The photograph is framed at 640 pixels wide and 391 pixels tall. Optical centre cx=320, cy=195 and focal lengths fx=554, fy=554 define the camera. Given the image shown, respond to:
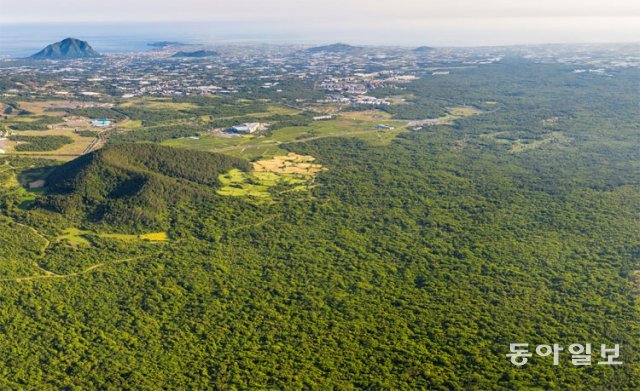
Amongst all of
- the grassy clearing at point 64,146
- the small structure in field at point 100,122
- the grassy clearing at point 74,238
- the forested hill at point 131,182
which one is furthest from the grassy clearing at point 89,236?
the small structure in field at point 100,122

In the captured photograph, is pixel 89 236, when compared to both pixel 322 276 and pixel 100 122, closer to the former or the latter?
pixel 322 276

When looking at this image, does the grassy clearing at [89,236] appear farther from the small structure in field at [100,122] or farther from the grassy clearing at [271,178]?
the small structure in field at [100,122]

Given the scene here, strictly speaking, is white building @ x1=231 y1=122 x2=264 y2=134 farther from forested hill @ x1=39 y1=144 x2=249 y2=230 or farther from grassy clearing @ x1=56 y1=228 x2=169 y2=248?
grassy clearing @ x1=56 y1=228 x2=169 y2=248

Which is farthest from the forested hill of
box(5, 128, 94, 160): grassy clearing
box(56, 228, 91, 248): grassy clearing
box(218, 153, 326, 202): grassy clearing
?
box(5, 128, 94, 160): grassy clearing

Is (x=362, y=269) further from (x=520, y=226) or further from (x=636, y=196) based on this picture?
(x=636, y=196)

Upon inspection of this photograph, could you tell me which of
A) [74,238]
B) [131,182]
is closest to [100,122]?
[131,182]

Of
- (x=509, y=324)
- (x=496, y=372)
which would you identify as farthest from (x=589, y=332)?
(x=496, y=372)

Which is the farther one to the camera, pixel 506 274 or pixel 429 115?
pixel 429 115
